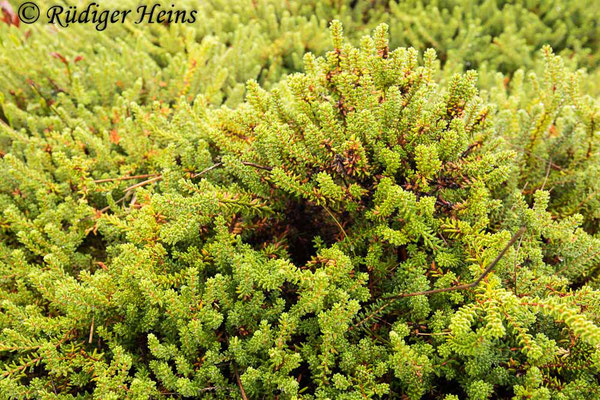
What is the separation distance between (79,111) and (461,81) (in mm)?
1988

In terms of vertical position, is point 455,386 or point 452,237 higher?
point 452,237

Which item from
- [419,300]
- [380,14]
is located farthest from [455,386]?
[380,14]

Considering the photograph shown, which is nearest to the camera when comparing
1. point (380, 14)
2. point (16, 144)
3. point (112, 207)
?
point (112, 207)

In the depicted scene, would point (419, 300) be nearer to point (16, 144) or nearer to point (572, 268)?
point (572, 268)

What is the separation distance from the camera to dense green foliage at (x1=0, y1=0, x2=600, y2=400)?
1.36m

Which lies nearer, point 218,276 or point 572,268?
point 218,276

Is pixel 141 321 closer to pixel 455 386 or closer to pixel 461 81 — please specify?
pixel 455 386

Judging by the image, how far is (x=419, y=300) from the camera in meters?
1.42

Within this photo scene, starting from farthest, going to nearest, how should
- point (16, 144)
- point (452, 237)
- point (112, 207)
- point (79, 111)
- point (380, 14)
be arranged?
1. point (380, 14)
2. point (79, 111)
3. point (16, 144)
4. point (112, 207)
5. point (452, 237)

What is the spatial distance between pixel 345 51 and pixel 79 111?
1.62m

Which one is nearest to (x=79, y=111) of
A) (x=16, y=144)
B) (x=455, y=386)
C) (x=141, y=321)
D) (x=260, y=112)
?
(x=16, y=144)

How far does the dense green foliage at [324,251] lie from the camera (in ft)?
4.47

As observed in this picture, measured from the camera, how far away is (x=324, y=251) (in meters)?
1.51

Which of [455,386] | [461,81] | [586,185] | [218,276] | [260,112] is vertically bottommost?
[455,386]
